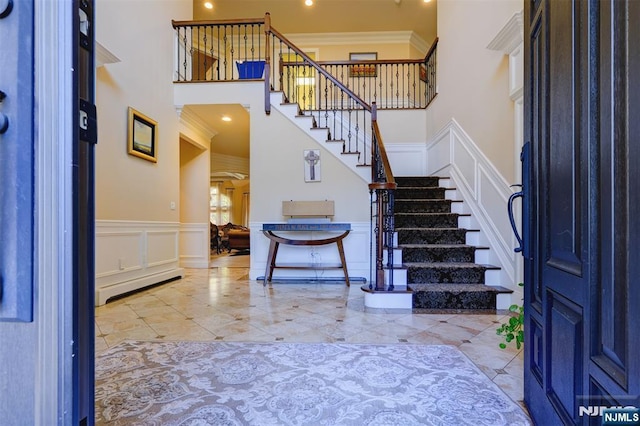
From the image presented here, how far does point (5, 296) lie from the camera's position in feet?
2.07

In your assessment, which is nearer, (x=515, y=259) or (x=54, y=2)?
(x=54, y=2)

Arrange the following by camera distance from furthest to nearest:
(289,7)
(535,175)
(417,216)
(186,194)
Answer: (289,7), (186,194), (417,216), (535,175)

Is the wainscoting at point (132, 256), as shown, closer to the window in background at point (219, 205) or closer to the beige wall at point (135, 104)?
the beige wall at point (135, 104)

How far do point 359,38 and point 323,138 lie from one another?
4.48m

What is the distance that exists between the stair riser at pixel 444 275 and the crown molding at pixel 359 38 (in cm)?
641

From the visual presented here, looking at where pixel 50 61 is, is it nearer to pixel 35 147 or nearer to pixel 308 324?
pixel 35 147

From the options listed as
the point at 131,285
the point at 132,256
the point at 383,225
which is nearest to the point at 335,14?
the point at 383,225

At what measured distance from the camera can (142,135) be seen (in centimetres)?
385

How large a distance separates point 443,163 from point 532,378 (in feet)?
13.3

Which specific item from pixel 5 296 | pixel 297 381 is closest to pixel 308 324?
pixel 297 381

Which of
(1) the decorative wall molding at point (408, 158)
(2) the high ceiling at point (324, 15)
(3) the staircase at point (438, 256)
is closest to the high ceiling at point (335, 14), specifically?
(2) the high ceiling at point (324, 15)

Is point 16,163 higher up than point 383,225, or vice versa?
point 16,163

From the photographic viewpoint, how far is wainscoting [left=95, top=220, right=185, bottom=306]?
10.5ft

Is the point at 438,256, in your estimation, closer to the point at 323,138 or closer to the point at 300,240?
the point at 300,240
